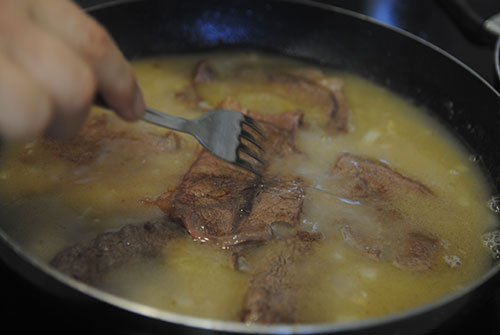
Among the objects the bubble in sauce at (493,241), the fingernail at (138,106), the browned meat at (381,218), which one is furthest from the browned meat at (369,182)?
the fingernail at (138,106)

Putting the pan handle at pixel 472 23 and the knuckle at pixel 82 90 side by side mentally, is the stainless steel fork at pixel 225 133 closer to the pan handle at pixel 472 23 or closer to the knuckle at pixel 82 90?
the knuckle at pixel 82 90

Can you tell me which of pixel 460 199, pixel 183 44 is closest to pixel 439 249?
pixel 460 199

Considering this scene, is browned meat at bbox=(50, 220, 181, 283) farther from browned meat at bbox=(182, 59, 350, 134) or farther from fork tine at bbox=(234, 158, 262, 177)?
browned meat at bbox=(182, 59, 350, 134)

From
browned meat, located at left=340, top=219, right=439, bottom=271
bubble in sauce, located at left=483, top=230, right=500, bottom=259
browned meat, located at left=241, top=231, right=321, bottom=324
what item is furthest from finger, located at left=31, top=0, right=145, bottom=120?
bubble in sauce, located at left=483, top=230, right=500, bottom=259

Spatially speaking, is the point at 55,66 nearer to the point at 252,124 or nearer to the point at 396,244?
the point at 252,124

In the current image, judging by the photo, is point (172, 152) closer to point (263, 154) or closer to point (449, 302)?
point (263, 154)

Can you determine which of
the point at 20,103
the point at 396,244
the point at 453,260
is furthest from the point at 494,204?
the point at 20,103
